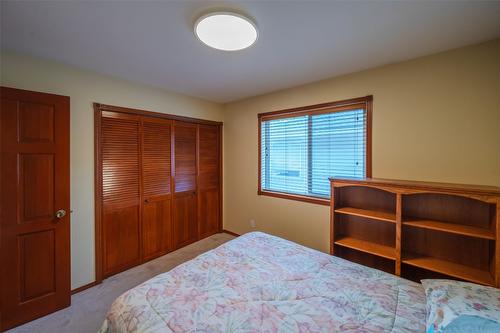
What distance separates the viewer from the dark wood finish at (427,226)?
1607mm

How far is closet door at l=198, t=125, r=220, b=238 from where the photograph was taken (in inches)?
144

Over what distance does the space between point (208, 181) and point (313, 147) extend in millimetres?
1945

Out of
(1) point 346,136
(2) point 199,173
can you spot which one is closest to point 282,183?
(1) point 346,136

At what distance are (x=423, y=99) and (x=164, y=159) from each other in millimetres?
3240

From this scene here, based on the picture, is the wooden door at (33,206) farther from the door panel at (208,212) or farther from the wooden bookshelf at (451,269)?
the wooden bookshelf at (451,269)

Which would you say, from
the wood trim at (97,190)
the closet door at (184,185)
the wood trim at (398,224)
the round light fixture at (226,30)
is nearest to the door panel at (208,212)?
the closet door at (184,185)

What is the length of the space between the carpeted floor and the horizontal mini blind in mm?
1857

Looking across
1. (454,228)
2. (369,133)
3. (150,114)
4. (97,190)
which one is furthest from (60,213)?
(454,228)

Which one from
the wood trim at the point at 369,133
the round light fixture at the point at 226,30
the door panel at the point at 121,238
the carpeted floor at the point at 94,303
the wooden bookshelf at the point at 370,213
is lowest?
the carpeted floor at the point at 94,303

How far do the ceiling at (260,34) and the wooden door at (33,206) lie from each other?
0.58 m

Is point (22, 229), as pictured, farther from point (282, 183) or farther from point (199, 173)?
point (282, 183)

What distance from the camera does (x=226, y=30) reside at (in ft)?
5.14

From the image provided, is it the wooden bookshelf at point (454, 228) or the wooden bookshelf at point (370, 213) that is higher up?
the wooden bookshelf at point (370, 213)

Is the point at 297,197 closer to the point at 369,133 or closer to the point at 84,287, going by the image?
the point at 369,133
